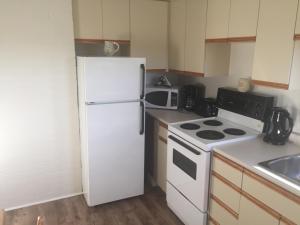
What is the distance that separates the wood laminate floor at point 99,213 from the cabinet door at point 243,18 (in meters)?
1.87

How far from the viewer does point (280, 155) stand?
1.83 metres

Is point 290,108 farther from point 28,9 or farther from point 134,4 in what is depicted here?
point 28,9

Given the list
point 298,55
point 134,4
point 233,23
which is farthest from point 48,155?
point 298,55

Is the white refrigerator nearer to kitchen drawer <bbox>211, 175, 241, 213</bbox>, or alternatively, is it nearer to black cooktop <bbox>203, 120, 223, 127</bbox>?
black cooktop <bbox>203, 120, 223, 127</bbox>

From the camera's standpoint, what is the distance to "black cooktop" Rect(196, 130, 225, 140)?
216 centimetres

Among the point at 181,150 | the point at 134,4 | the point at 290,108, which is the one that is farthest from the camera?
the point at 134,4

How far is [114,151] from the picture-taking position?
8.76 feet

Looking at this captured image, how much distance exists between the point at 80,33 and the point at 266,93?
1927mm

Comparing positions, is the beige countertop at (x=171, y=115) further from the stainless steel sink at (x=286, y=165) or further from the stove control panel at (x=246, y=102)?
the stainless steel sink at (x=286, y=165)

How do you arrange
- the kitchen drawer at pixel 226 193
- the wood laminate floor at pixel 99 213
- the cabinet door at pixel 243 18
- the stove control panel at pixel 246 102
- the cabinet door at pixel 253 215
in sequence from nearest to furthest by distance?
the cabinet door at pixel 253 215
the kitchen drawer at pixel 226 193
the cabinet door at pixel 243 18
the stove control panel at pixel 246 102
the wood laminate floor at pixel 99 213

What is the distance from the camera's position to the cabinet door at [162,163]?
2.81 meters

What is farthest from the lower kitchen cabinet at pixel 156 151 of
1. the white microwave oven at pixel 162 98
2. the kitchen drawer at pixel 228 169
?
the kitchen drawer at pixel 228 169

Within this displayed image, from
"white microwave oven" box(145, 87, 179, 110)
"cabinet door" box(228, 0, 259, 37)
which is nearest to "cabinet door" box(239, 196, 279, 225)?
"cabinet door" box(228, 0, 259, 37)

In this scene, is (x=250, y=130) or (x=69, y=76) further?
(x=69, y=76)
